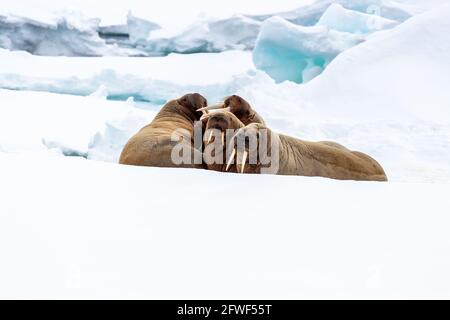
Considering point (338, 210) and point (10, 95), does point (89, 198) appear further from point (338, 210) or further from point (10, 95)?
point (10, 95)

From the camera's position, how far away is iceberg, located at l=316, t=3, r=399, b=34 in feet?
46.1

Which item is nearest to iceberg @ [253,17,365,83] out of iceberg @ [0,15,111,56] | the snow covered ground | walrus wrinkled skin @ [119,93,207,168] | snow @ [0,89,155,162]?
snow @ [0,89,155,162]

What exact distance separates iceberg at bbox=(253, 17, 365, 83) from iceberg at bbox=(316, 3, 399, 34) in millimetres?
1174

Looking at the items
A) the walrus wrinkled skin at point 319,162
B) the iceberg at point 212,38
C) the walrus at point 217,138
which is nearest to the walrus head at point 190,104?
the walrus wrinkled skin at point 319,162

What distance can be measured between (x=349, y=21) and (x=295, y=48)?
275cm

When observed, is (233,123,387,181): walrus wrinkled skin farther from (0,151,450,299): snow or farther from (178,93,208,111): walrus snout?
(178,93,208,111): walrus snout

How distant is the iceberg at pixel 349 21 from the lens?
1405 cm

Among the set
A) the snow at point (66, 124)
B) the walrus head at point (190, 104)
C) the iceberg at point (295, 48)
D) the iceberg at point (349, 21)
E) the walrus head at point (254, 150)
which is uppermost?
the iceberg at point (349, 21)

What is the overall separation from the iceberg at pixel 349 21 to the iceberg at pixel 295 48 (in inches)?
46.2

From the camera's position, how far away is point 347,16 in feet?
46.3

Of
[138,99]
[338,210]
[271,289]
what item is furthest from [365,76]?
[271,289]

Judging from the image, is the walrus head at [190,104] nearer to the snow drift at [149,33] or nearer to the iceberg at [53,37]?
the snow drift at [149,33]

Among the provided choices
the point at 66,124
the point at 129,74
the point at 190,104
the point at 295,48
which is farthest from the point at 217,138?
the point at 129,74
